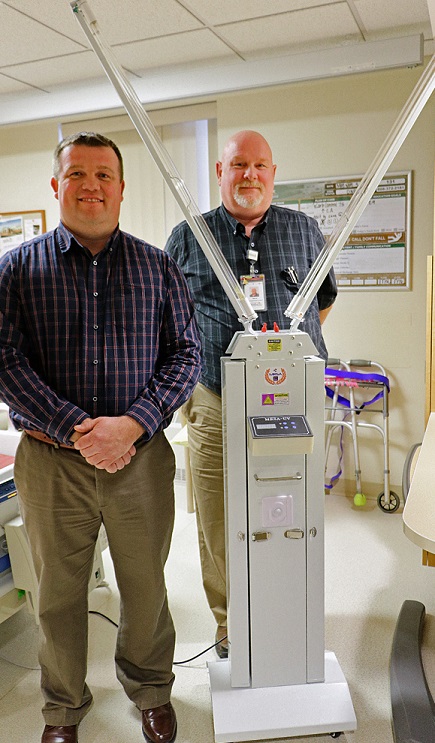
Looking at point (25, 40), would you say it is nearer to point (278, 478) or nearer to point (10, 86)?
point (10, 86)

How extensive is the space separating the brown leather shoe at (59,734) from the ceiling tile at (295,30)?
293cm

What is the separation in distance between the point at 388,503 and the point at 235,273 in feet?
6.63

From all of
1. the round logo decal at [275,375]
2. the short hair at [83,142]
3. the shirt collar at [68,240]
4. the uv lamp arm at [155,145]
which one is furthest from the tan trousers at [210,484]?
the short hair at [83,142]

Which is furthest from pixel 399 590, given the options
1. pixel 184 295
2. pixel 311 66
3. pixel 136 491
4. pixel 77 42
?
pixel 77 42

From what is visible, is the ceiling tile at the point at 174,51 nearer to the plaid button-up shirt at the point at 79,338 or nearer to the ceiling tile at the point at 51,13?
the ceiling tile at the point at 51,13

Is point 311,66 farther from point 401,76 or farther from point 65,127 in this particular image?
point 65,127

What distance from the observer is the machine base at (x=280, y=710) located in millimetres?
1757

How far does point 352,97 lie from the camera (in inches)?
137

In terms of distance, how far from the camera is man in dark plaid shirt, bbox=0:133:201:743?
65.1 inches

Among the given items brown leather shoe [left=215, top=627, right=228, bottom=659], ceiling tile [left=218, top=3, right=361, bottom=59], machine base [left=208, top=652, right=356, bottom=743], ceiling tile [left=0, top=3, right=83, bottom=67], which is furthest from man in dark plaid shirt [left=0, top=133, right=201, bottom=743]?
ceiling tile [left=218, top=3, right=361, bottom=59]

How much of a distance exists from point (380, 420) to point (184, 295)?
7.34ft

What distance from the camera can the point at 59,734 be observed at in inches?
70.6

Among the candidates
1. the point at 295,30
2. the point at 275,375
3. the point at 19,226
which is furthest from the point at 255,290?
the point at 19,226

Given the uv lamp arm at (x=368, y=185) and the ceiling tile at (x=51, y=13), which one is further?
the ceiling tile at (x=51, y=13)
